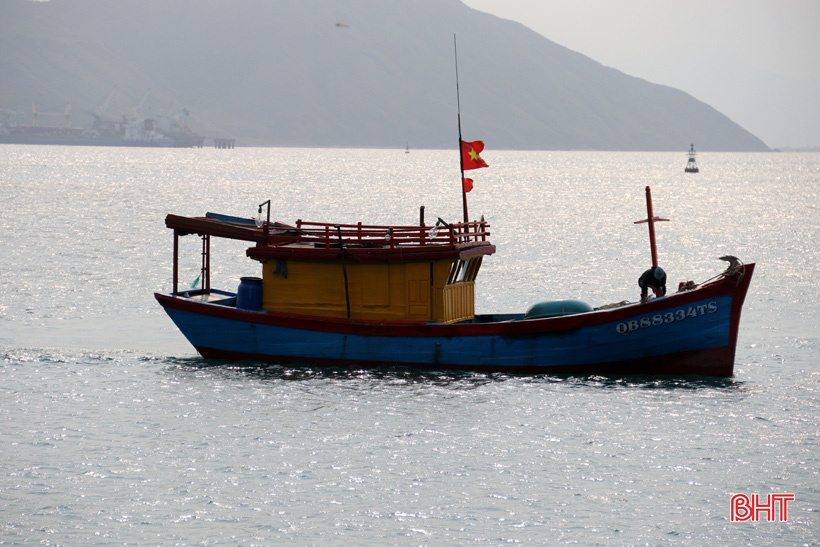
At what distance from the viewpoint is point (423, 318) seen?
2959 centimetres

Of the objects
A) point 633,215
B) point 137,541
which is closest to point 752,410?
point 137,541

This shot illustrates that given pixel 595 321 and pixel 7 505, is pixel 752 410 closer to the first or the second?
pixel 595 321

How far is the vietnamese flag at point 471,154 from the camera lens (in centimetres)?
3085

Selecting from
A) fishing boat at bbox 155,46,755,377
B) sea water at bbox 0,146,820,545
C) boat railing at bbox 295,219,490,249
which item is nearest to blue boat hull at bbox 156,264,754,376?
fishing boat at bbox 155,46,755,377

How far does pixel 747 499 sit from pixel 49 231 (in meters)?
64.9

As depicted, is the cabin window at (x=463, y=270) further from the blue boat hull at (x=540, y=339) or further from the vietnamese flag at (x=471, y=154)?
the vietnamese flag at (x=471, y=154)

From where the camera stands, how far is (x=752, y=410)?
26.7m

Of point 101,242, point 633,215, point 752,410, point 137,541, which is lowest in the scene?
point 137,541

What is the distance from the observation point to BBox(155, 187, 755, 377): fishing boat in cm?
2847

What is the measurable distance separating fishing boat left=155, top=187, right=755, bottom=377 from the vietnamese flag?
70.1 inches

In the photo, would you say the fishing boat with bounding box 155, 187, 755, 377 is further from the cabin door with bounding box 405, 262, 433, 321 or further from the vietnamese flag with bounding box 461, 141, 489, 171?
the vietnamese flag with bounding box 461, 141, 489, 171

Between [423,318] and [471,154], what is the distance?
518cm

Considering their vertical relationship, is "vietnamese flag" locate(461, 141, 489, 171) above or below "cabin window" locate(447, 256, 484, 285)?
above

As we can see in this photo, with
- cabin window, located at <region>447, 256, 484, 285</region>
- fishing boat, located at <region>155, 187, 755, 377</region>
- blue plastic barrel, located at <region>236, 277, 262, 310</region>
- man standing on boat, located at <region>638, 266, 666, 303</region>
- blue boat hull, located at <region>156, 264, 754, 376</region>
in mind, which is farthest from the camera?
blue plastic barrel, located at <region>236, 277, 262, 310</region>
